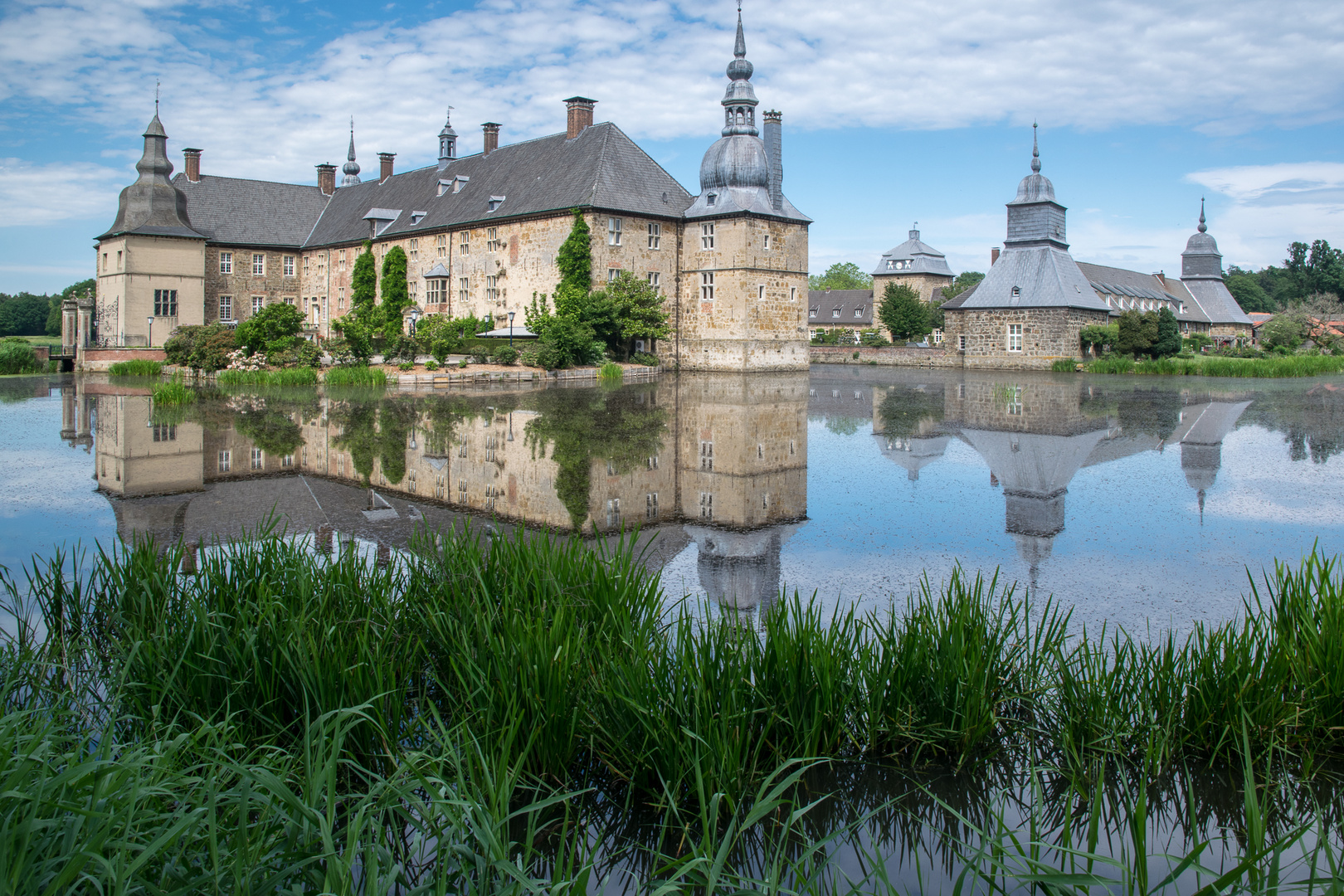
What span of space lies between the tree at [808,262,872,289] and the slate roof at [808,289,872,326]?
43331mm

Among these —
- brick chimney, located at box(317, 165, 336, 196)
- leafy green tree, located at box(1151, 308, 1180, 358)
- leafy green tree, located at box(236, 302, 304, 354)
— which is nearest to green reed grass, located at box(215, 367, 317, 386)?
leafy green tree, located at box(236, 302, 304, 354)

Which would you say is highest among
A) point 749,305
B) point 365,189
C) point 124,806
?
point 365,189

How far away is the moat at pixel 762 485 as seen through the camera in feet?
24.1

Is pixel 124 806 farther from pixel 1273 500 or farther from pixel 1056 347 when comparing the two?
pixel 1056 347

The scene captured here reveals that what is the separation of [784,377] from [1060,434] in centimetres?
1928

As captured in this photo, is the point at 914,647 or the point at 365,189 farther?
the point at 365,189

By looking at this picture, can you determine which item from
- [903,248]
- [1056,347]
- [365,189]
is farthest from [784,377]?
[903,248]

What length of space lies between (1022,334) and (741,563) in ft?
135

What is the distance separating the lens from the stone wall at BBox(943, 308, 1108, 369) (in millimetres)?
43844

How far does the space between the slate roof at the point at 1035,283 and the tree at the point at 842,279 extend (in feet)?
262

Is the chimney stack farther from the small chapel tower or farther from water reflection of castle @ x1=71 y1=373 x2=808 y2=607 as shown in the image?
water reflection of castle @ x1=71 y1=373 x2=808 y2=607

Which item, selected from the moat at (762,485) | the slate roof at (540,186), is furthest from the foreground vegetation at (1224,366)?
the slate roof at (540,186)

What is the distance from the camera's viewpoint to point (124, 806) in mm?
2477

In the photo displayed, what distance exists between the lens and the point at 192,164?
4903cm
